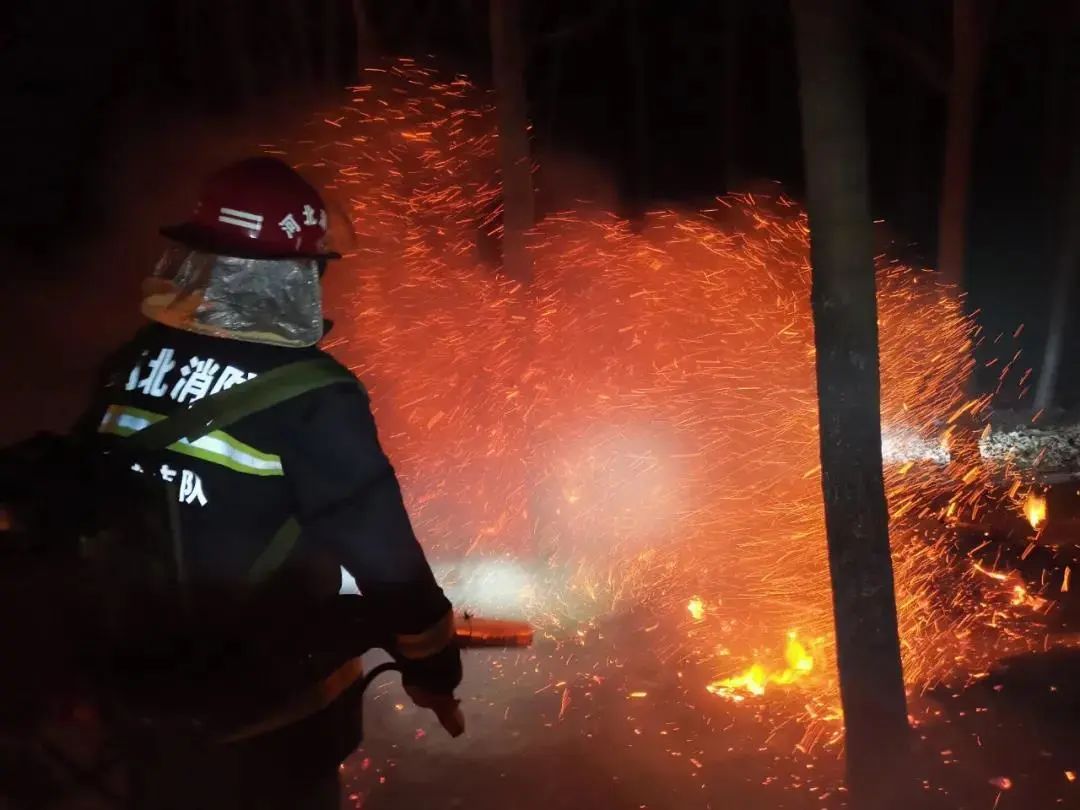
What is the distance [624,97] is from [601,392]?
19231mm

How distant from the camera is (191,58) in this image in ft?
44.0

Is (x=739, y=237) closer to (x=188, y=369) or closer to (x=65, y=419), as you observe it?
(x=65, y=419)

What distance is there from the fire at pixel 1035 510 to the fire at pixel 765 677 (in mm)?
4201

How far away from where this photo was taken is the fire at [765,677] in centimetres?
548

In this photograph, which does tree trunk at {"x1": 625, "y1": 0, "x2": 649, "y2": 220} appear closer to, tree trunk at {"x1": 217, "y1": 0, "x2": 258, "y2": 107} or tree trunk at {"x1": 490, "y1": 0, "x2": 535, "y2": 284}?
tree trunk at {"x1": 217, "y1": 0, "x2": 258, "y2": 107}

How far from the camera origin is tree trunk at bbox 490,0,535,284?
8.63 metres

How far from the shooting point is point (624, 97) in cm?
2538

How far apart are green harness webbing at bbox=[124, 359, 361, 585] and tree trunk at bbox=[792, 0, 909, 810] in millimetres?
2337

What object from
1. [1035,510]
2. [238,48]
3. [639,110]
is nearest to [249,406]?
[1035,510]

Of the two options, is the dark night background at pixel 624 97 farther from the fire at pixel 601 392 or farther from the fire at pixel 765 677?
the fire at pixel 765 677

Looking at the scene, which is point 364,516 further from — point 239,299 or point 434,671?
point 239,299

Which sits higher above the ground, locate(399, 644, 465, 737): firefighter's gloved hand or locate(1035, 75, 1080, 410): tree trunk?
locate(399, 644, 465, 737): firefighter's gloved hand

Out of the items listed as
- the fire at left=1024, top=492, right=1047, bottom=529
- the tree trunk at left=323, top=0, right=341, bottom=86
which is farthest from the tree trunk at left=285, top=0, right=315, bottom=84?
the fire at left=1024, top=492, right=1047, bottom=529

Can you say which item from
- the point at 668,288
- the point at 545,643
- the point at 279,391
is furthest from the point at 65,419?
the point at 279,391
